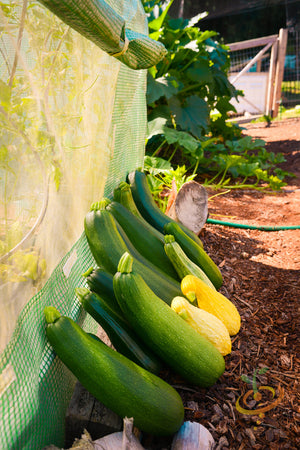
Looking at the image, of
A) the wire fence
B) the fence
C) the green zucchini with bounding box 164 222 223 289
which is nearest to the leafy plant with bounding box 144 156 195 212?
the green zucchini with bounding box 164 222 223 289

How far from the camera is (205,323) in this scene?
5.99ft

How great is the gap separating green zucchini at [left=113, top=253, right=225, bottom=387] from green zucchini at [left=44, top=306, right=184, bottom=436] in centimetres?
18

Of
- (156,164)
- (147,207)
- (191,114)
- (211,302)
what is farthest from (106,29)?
(191,114)

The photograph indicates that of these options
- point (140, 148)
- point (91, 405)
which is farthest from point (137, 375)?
point (140, 148)

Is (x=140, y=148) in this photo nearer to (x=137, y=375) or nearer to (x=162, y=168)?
(x=162, y=168)

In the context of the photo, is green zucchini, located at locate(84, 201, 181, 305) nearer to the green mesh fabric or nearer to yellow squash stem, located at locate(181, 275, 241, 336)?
yellow squash stem, located at locate(181, 275, 241, 336)

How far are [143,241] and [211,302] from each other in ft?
1.66

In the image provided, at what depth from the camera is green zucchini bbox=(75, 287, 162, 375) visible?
5.48 ft

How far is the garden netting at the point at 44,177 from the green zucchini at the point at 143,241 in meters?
0.20

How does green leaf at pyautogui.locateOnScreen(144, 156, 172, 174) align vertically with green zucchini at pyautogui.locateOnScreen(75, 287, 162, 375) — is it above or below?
above

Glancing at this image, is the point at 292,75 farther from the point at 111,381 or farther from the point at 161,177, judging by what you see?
the point at 111,381

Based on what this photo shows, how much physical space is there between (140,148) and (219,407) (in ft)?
8.02

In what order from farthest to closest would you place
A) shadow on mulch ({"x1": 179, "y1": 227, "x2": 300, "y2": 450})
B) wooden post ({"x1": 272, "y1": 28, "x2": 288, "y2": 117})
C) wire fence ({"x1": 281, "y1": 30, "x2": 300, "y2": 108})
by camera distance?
wire fence ({"x1": 281, "y1": 30, "x2": 300, "y2": 108})
wooden post ({"x1": 272, "y1": 28, "x2": 288, "y2": 117})
shadow on mulch ({"x1": 179, "y1": 227, "x2": 300, "y2": 450})

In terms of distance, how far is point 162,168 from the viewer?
4.21 meters
